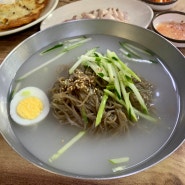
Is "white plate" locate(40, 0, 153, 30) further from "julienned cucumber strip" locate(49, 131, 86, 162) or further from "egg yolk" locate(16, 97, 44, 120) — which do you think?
"julienned cucumber strip" locate(49, 131, 86, 162)

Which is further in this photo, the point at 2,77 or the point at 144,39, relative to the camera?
the point at 144,39

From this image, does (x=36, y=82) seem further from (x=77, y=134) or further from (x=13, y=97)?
(x=77, y=134)

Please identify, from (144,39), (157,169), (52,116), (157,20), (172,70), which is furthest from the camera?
(157,20)

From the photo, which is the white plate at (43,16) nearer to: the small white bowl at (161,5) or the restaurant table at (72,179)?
the small white bowl at (161,5)

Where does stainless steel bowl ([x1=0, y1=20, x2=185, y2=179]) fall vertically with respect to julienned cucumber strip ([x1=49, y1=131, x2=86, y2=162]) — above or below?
above


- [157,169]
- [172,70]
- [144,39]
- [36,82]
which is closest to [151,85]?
[172,70]

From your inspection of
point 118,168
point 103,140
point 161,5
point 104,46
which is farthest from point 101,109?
point 161,5

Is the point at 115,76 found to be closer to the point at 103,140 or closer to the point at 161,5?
the point at 103,140

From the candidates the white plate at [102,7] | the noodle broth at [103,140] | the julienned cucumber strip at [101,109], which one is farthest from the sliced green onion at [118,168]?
the white plate at [102,7]

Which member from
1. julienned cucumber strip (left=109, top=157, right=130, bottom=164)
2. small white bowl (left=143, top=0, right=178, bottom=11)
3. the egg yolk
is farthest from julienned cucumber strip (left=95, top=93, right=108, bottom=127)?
small white bowl (left=143, top=0, right=178, bottom=11)
